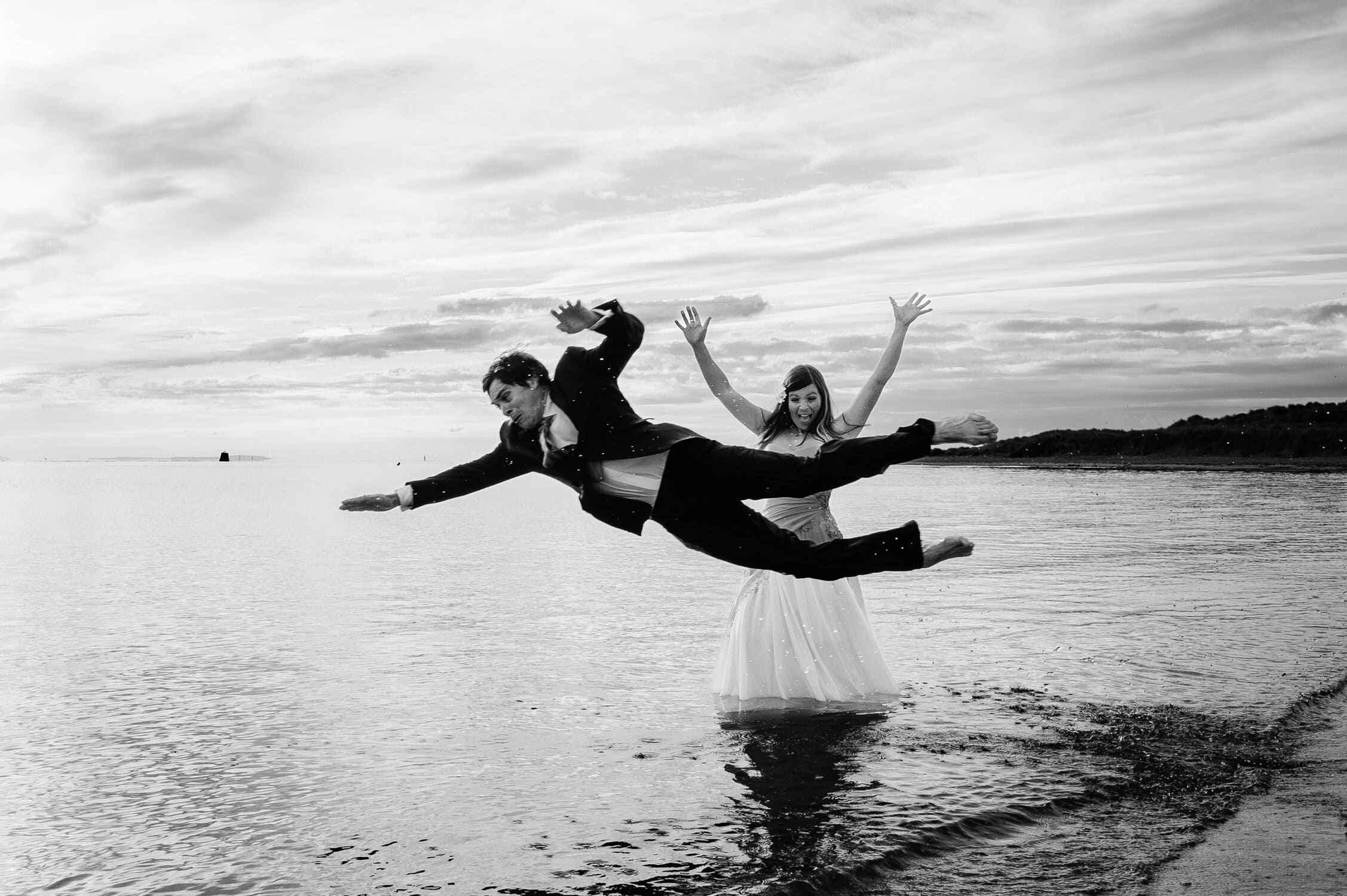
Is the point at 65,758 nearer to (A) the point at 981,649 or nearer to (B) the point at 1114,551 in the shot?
(A) the point at 981,649

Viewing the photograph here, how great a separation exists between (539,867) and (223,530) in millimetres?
44543

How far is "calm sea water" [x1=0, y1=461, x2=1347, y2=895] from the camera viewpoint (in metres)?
7.90

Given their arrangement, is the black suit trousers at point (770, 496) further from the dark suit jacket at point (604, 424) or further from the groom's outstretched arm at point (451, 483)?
the groom's outstretched arm at point (451, 483)

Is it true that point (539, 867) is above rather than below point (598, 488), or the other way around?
below

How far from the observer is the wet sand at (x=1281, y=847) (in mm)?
6883

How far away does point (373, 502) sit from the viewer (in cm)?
802

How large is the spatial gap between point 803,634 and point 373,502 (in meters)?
5.05

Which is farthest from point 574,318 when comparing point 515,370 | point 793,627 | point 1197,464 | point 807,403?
point 1197,464

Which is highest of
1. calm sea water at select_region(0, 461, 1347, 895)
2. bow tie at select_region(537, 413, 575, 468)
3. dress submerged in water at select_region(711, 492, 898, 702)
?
bow tie at select_region(537, 413, 575, 468)

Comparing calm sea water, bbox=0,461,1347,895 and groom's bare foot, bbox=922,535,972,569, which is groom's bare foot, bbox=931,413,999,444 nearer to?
groom's bare foot, bbox=922,535,972,569

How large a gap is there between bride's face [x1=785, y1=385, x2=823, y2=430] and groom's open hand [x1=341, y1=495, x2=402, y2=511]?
380cm

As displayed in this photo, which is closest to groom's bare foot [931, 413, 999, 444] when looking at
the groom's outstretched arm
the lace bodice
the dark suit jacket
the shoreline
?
the dark suit jacket

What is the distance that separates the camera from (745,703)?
11820 millimetres

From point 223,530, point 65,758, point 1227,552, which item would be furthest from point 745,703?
point 223,530
